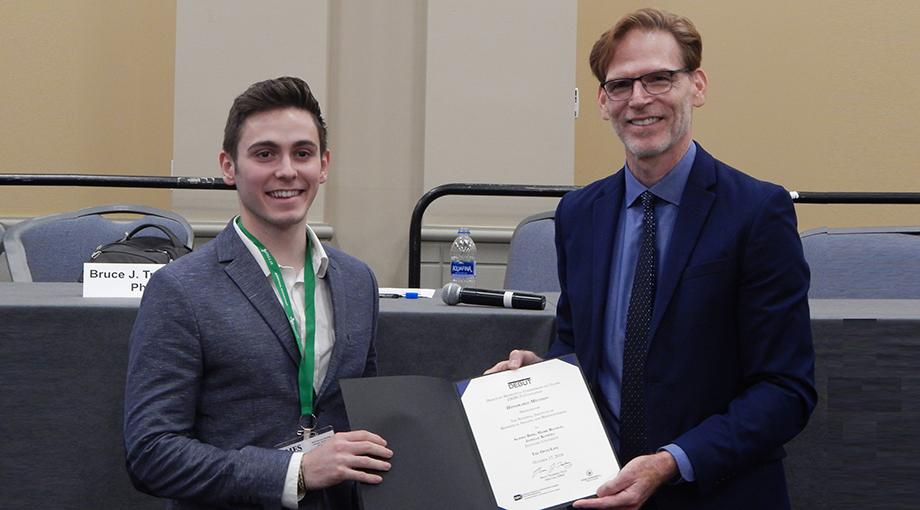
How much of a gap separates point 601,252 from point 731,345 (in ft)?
1.09

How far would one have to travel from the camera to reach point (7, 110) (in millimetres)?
5695

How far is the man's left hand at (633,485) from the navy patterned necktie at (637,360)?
115mm

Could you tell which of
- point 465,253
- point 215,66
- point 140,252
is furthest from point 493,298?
point 215,66

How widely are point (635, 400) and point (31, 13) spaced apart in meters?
4.92

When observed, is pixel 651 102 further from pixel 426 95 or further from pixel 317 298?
pixel 426 95

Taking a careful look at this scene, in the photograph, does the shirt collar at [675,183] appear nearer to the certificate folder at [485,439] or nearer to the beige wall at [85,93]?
the certificate folder at [485,439]

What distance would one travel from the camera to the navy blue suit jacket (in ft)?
6.37

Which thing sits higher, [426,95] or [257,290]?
[426,95]

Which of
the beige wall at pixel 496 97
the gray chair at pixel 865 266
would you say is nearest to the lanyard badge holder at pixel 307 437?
the gray chair at pixel 865 266

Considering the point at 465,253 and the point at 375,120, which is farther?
the point at 375,120

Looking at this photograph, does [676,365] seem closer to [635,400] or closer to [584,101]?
[635,400]

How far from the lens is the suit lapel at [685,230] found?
6.57 feet

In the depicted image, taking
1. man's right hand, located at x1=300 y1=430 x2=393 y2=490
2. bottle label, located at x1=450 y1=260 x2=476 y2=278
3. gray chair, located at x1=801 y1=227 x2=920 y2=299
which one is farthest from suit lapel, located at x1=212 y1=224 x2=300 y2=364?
bottle label, located at x1=450 y1=260 x2=476 y2=278

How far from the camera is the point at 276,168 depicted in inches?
80.9
